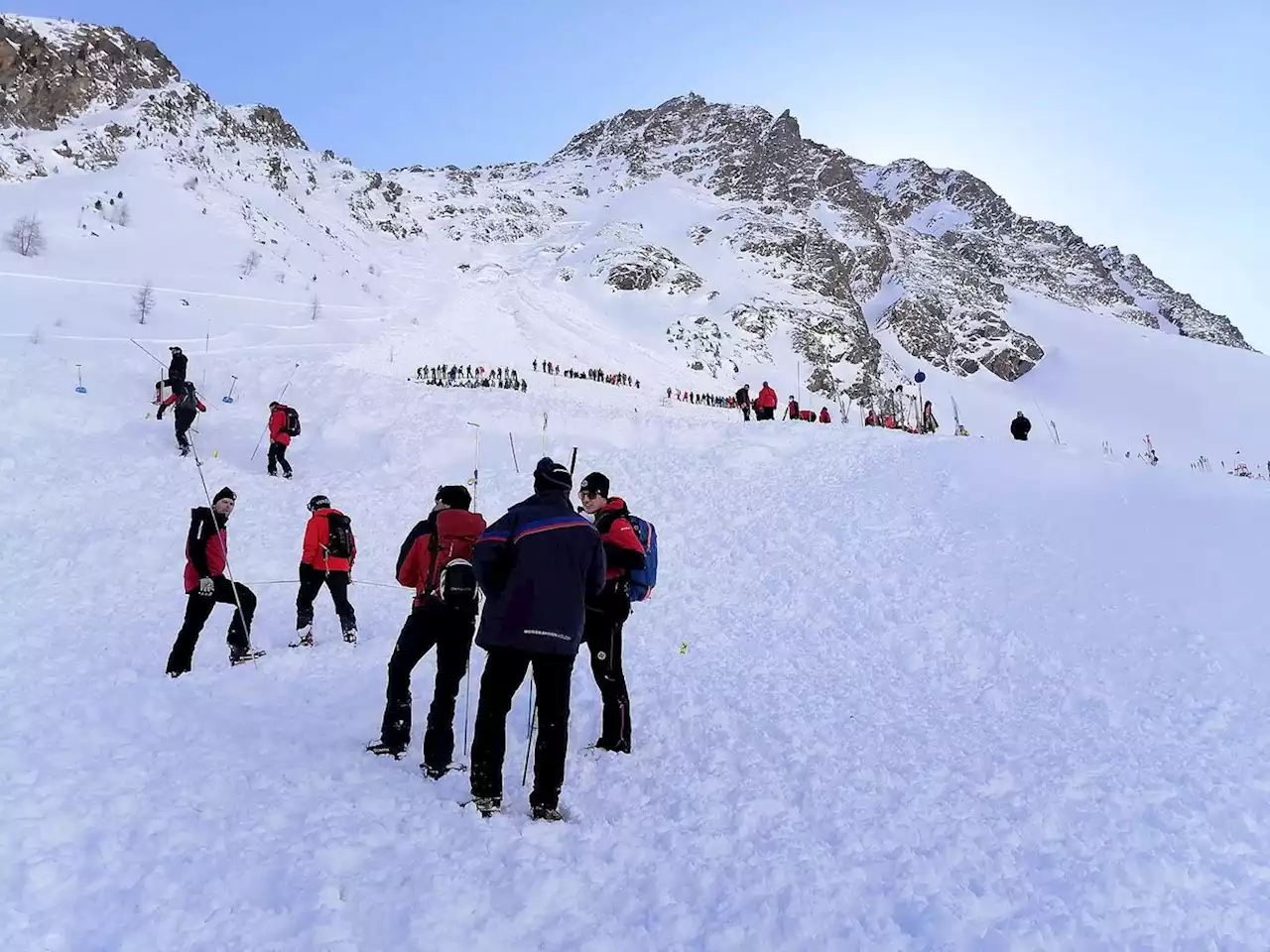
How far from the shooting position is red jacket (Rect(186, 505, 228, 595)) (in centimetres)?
734

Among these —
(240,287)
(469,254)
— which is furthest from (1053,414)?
(240,287)

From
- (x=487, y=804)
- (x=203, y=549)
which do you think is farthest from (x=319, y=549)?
(x=487, y=804)

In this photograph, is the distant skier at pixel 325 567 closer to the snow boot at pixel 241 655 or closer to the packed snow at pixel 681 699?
the packed snow at pixel 681 699

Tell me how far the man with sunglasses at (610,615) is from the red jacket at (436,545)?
2.95 feet

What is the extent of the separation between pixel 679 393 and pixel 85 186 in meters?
34.2

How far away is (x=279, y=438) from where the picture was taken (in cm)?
1445

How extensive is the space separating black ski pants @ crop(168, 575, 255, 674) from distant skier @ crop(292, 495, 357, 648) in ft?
2.28

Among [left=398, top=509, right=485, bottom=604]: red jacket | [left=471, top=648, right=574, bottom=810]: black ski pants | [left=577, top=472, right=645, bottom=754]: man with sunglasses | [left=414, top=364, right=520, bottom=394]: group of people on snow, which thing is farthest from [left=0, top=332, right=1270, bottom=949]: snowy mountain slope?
[left=414, top=364, right=520, bottom=394]: group of people on snow

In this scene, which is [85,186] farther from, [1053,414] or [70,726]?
[1053,414]

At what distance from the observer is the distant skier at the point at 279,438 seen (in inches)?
569

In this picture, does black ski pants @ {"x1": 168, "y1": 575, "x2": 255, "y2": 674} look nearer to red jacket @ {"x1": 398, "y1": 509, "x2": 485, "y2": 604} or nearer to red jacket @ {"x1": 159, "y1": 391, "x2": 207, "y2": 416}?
red jacket @ {"x1": 398, "y1": 509, "x2": 485, "y2": 604}

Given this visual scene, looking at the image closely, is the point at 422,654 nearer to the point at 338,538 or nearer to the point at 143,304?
the point at 338,538

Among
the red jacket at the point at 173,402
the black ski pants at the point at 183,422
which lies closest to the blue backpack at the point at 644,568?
the black ski pants at the point at 183,422

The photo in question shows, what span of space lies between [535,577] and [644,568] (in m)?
1.48
